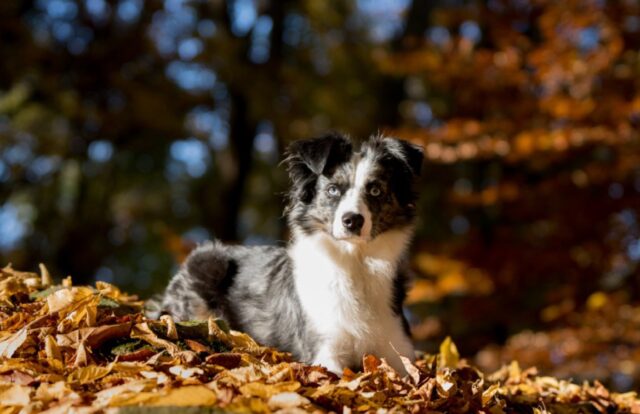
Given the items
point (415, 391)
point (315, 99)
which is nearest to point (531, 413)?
point (415, 391)

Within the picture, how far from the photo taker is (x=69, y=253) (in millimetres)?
13258

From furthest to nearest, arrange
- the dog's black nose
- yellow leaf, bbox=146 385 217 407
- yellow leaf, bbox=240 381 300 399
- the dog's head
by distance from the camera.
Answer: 1. the dog's head
2. the dog's black nose
3. yellow leaf, bbox=240 381 300 399
4. yellow leaf, bbox=146 385 217 407

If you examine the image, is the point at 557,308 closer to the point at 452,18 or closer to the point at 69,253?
the point at 452,18

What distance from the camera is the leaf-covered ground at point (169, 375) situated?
2680 mm

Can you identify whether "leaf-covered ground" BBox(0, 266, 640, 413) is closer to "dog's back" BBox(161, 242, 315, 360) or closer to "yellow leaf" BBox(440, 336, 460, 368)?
"dog's back" BBox(161, 242, 315, 360)

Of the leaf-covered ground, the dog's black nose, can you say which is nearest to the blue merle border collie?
the dog's black nose

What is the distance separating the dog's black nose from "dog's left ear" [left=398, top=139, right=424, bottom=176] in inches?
24.6

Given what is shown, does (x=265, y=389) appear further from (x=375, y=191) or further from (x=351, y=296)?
(x=375, y=191)

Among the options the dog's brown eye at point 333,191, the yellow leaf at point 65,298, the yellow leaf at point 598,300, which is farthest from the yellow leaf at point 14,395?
the yellow leaf at point 598,300

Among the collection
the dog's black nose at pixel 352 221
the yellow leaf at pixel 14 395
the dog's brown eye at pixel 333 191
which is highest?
the dog's brown eye at pixel 333 191

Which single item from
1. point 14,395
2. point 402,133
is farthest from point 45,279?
point 402,133

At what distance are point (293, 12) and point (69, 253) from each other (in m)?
7.21

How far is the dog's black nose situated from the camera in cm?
380

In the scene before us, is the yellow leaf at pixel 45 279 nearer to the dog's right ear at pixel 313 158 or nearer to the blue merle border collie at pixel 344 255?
the blue merle border collie at pixel 344 255
